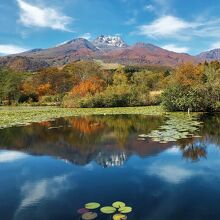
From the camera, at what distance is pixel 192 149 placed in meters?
14.5

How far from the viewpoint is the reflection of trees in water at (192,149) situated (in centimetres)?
1316

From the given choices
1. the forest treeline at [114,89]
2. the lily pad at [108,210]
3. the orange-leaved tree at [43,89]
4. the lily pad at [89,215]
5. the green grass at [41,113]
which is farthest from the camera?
the orange-leaved tree at [43,89]

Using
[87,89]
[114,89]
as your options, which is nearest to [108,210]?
[114,89]

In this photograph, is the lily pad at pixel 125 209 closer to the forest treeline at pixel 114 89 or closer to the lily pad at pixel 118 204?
the lily pad at pixel 118 204

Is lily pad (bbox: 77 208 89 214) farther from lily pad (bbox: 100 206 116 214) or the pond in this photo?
lily pad (bbox: 100 206 116 214)

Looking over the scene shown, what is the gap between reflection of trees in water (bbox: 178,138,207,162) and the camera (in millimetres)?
13156

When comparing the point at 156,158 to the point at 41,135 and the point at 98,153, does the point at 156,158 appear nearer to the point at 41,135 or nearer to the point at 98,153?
the point at 98,153

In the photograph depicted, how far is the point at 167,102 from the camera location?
36.0 m

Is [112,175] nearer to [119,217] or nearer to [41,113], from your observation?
[119,217]

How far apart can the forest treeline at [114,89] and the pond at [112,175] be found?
16.3 meters

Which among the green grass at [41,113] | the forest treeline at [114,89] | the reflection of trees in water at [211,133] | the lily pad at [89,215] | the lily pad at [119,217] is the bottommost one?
the lily pad at [89,215]

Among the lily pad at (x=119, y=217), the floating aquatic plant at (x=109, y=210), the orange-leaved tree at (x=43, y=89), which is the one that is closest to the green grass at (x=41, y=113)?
the floating aquatic plant at (x=109, y=210)

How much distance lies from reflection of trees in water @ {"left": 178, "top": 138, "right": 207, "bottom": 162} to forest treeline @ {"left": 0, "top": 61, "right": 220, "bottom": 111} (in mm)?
18382

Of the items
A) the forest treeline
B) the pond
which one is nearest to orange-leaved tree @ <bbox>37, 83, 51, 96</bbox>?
the forest treeline
